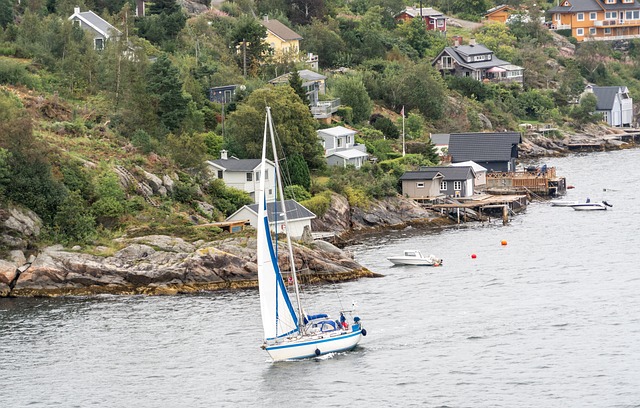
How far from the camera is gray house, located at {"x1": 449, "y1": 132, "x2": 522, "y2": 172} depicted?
129m

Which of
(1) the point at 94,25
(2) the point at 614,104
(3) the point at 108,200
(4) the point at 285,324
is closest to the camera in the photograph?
(4) the point at 285,324

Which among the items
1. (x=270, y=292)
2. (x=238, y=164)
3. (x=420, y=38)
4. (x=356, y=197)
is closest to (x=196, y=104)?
(x=238, y=164)

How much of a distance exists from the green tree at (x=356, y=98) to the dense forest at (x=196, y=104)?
0.16 m

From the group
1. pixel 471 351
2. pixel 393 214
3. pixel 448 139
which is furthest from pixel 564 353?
pixel 448 139

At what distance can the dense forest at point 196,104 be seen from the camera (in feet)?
299

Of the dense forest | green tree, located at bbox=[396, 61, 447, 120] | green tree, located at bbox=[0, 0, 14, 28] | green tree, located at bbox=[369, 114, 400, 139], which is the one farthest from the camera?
green tree, located at bbox=[396, 61, 447, 120]

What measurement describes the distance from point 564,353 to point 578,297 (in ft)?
40.2

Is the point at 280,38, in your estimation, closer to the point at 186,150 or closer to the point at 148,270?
the point at 186,150

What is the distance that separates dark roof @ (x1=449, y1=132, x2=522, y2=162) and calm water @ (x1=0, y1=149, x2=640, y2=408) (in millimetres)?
35600

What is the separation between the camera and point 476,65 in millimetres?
171750

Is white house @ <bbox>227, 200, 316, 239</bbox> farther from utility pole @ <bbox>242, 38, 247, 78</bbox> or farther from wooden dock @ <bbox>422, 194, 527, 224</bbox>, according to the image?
utility pole @ <bbox>242, 38, 247, 78</bbox>

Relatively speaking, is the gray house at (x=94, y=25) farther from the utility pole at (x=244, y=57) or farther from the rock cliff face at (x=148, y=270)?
the rock cliff face at (x=148, y=270)

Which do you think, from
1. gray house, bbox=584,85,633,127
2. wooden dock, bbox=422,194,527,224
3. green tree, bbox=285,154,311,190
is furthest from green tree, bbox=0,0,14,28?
gray house, bbox=584,85,633,127

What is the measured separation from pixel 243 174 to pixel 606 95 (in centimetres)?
8233
